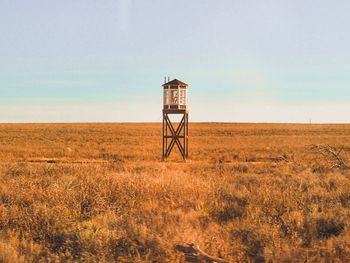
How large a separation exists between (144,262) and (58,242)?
69.8 inches

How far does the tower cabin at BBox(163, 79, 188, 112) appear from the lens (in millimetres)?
22141

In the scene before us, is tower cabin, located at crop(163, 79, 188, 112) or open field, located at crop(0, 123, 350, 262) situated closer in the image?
open field, located at crop(0, 123, 350, 262)

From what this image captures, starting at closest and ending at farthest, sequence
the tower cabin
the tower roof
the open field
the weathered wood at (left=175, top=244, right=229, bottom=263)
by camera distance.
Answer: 1. the weathered wood at (left=175, top=244, right=229, bottom=263)
2. the open field
3. the tower roof
4. the tower cabin

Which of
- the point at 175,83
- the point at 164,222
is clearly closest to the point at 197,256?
the point at 164,222

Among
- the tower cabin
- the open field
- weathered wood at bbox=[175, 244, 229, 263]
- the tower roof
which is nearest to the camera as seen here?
weathered wood at bbox=[175, 244, 229, 263]

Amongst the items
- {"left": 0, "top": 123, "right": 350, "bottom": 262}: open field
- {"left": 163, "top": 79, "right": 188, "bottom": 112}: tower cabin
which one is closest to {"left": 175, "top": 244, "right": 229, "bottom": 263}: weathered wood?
{"left": 0, "top": 123, "right": 350, "bottom": 262}: open field

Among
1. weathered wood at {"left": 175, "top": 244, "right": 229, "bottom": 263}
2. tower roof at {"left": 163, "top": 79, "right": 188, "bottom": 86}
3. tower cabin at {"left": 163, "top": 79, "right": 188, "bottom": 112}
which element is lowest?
weathered wood at {"left": 175, "top": 244, "right": 229, "bottom": 263}

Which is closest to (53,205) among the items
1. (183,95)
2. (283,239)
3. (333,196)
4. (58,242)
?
(58,242)

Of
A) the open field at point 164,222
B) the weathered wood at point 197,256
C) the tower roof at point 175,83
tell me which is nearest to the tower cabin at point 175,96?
the tower roof at point 175,83

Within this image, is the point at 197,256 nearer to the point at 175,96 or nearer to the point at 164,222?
the point at 164,222

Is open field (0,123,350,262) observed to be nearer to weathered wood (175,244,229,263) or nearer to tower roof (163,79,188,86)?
weathered wood (175,244,229,263)

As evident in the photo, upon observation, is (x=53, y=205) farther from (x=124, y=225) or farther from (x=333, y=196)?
(x=333, y=196)

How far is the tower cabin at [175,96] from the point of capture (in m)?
22.1

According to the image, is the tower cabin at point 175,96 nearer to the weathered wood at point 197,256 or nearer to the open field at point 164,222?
the open field at point 164,222
